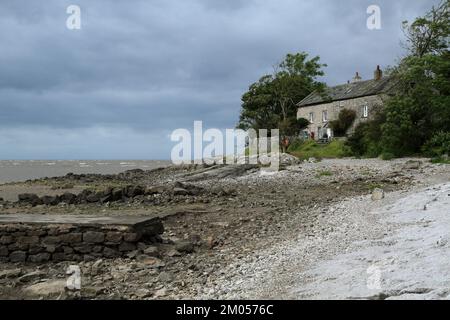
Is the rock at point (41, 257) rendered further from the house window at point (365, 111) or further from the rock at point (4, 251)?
the house window at point (365, 111)

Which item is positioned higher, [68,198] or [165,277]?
[68,198]

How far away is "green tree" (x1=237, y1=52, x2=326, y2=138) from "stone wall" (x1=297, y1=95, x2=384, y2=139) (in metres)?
1.70

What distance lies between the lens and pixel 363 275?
263 inches

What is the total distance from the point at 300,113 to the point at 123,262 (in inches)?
2069

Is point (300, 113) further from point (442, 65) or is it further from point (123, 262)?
point (123, 262)

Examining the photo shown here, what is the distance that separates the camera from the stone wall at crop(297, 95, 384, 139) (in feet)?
158

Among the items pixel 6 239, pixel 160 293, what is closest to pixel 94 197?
pixel 6 239

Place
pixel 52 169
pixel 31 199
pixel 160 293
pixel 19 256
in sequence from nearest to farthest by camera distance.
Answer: pixel 160 293 → pixel 19 256 → pixel 31 199 → pixel 52 169

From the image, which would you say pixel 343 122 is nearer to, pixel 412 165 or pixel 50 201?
pixel 412 165

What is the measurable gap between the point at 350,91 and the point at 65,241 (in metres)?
48.3

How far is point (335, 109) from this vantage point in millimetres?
53906

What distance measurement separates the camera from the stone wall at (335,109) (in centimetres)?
4815

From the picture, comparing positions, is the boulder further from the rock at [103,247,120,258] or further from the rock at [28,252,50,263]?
the rock at [103,247,120,258]
